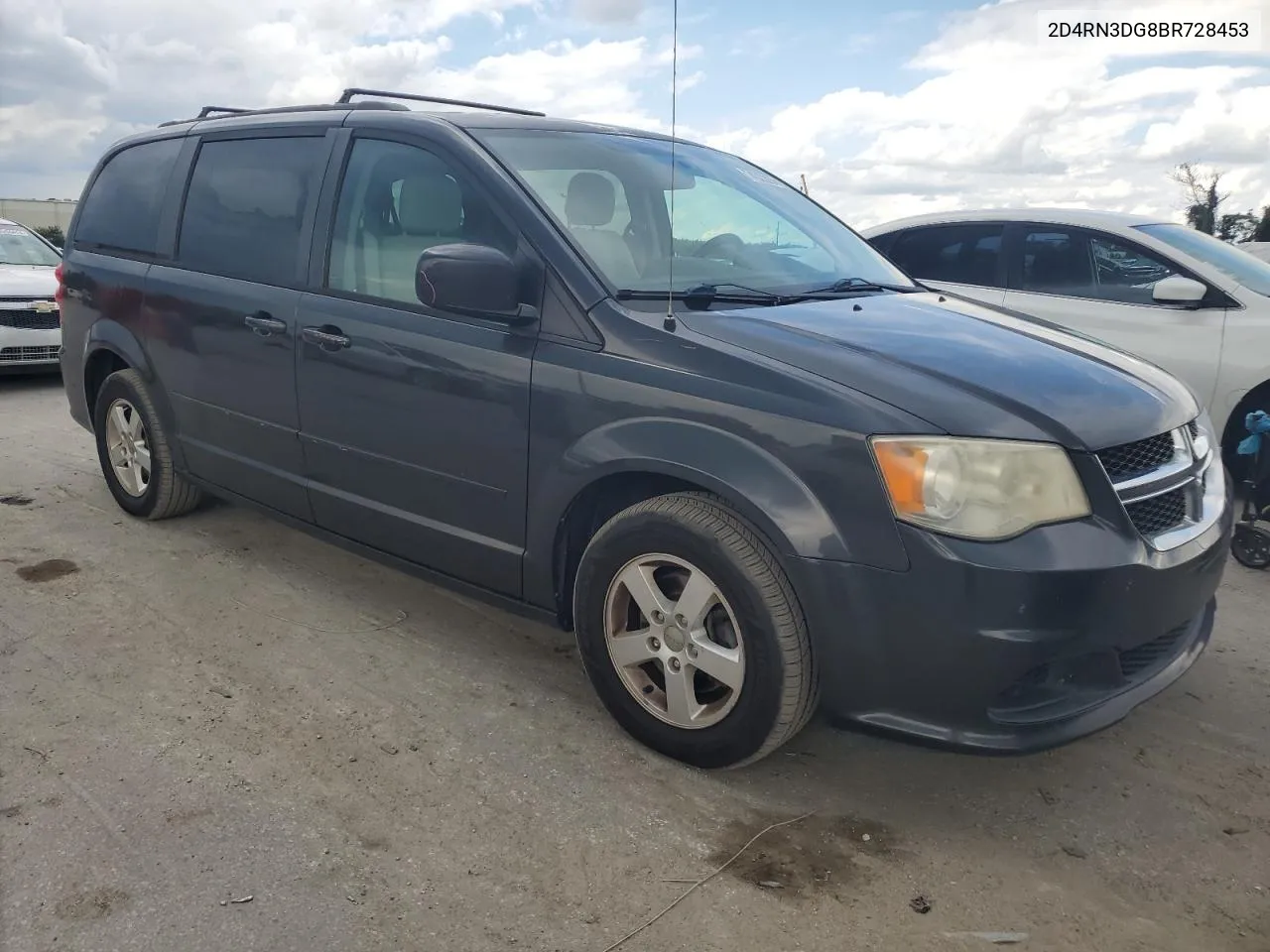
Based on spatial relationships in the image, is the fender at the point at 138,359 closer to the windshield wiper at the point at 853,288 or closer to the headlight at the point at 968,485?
the windshield wiper at the point at 853,288

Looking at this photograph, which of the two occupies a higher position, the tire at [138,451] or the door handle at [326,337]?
the door handle at [326,337]

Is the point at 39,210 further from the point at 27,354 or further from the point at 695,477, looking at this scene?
the point at 695,477

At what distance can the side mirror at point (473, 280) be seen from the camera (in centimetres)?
284

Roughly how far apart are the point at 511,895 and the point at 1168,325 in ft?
16.2

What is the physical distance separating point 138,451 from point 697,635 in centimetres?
331

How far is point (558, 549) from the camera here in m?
2.99

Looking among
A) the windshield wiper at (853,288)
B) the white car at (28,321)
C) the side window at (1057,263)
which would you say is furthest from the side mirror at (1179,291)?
the white car at (28,321)

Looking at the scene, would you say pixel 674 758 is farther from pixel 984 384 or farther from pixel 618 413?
pixel 984 384

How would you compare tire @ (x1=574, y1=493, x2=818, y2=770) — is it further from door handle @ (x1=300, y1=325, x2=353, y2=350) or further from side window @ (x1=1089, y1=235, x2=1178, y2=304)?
side window @ (x1=1089, y1=235, x2=1178, y2=304)

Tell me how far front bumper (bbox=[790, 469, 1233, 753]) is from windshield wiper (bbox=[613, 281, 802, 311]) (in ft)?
3.00

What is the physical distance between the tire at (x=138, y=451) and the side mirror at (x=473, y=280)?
2.29m

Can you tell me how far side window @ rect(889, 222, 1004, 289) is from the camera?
6184mm

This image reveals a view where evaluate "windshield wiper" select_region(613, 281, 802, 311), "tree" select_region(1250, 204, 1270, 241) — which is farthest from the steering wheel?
"tree" select_region(1250, 204, 1270, 241)

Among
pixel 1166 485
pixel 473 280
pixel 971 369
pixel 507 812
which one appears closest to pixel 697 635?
pixel 507 812
